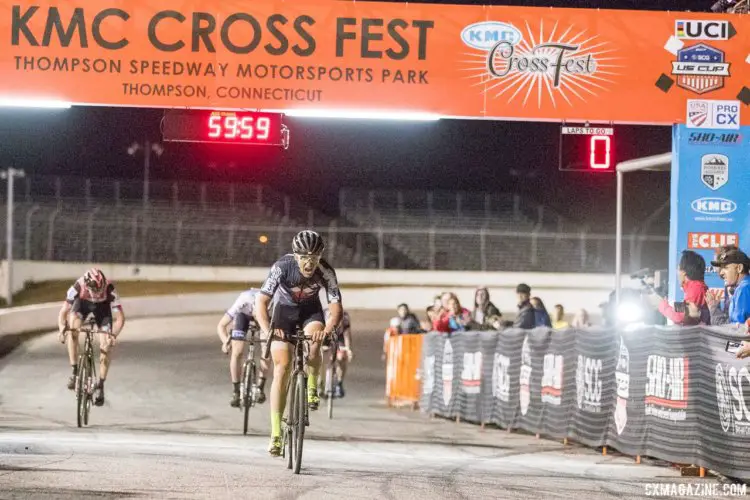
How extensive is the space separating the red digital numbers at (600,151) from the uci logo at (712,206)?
1396 mm

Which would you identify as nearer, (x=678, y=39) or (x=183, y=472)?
(x=183, y=472)

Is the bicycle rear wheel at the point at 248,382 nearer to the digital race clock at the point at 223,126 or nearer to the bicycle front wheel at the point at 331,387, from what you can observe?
the digital race clock at the point at 223,126

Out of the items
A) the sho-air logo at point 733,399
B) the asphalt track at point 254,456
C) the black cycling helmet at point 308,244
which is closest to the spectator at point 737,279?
the sho-air logo at point 733,399

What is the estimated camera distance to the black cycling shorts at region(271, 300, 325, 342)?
891cm

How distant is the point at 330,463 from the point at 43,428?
15.5ft

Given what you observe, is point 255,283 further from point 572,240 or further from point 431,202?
point 572,240

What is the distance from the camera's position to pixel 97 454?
9922mm

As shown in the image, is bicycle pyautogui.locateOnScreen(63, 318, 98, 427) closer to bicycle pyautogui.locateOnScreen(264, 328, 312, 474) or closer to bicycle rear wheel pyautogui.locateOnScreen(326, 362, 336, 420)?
bicycle rear wheel pyautogui.locateOnScreen(326, 362, 336, 420)

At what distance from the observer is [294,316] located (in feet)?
29.4

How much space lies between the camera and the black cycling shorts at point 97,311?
13.6 meters

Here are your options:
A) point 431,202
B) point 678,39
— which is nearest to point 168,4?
point 678,39

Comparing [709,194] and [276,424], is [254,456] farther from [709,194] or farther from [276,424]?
[709,194]

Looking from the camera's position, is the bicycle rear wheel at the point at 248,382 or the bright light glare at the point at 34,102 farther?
the bright light glare at the point at 34,102

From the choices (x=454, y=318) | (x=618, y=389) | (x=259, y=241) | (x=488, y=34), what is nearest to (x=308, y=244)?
(x=618, y=389)
